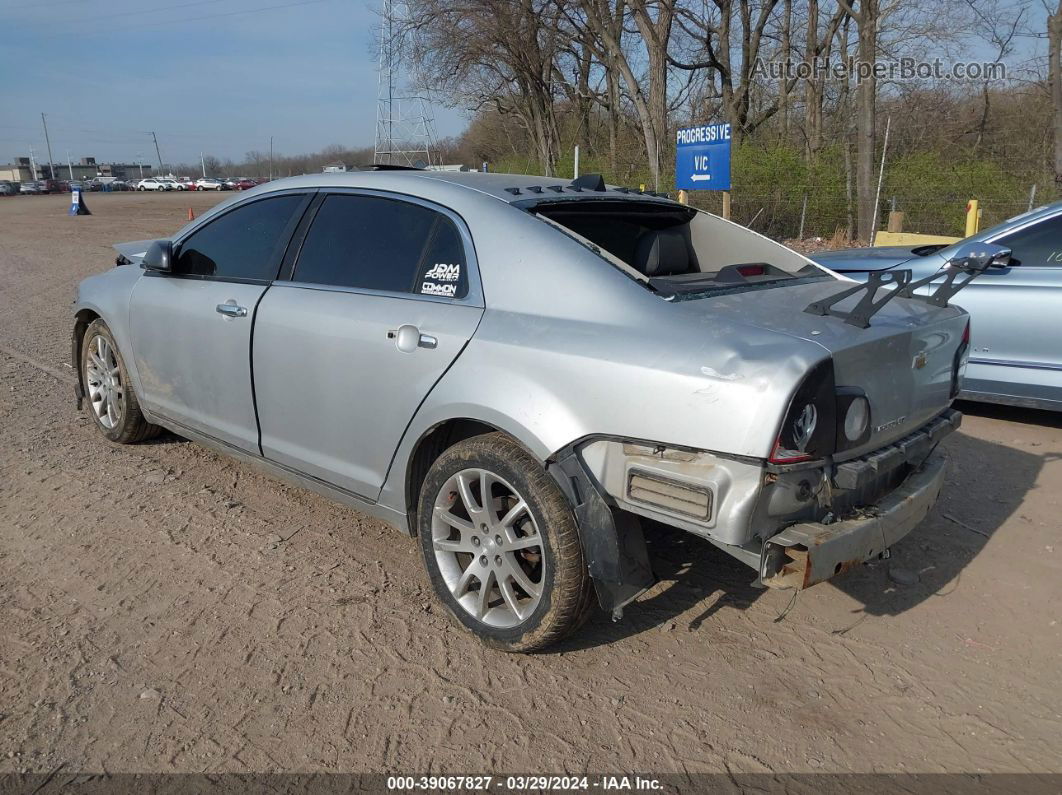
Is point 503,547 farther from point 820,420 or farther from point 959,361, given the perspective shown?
point 959,361

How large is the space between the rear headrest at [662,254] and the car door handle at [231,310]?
183 cm

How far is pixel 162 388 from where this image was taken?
4496mm

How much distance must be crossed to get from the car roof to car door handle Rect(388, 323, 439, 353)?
2.05 feet

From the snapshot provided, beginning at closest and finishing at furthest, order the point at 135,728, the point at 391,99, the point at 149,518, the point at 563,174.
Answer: the point at 135,728 → the point at 149,518 → the point at 563,174 → the point at 391,99

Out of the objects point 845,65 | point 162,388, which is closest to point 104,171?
point 845,65

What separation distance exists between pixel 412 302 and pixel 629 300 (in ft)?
3.09

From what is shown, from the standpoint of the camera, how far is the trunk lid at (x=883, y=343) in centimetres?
A: 264

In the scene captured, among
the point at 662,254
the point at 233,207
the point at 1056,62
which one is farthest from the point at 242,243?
the point at 1056,62

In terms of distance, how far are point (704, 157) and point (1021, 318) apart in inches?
362

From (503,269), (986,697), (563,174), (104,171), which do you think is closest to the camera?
(986,697)

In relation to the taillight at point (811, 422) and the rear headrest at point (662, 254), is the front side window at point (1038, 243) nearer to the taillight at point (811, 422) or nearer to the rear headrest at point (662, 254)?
the rear headrest at point (662, 254)

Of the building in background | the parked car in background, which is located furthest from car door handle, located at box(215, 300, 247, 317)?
the building in background

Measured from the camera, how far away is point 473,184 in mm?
3432

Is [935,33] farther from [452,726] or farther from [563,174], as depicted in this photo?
[452,726]
